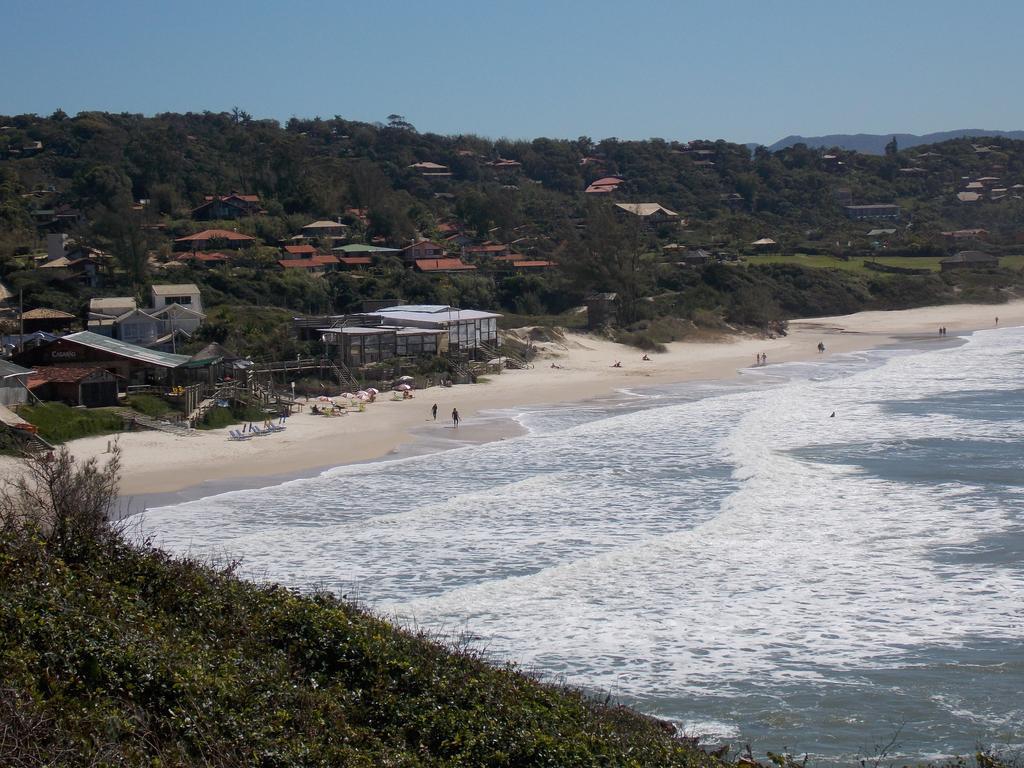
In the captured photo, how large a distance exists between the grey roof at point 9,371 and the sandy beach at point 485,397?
2894mm

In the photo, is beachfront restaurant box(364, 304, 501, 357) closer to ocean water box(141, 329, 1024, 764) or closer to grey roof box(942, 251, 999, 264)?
ocean water box(141, 329, 1024, 764)

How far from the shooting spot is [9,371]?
28.4 metres

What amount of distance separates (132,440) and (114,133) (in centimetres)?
8010

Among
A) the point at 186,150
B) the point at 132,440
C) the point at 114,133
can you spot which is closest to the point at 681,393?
the point at 132,440

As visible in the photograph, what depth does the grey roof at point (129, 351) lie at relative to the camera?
3278 cm

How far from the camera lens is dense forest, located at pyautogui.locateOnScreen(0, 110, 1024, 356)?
55344 mm

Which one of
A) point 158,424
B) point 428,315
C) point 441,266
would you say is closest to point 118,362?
point 158,424

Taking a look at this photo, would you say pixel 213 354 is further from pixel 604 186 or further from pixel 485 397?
pixel 604 186

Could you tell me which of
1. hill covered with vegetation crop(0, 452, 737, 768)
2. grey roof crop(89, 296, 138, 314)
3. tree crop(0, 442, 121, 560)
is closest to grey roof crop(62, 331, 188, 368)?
grey roof crop(89, 296, 138, 314)

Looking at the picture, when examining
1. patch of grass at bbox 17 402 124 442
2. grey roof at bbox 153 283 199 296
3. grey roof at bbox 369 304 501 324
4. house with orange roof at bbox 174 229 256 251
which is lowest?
patch of grass at bbox 17 402 124 442

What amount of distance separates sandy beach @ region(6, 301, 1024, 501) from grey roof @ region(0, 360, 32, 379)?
289 cm

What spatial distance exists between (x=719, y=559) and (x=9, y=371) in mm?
18627

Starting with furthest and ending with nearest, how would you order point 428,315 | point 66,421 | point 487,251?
point 487,251 < point 428,315 < point 66,421

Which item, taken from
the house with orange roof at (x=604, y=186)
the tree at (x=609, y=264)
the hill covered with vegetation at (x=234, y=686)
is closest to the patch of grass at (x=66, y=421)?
the hill covered with vegetation at (x=234, y=686)
